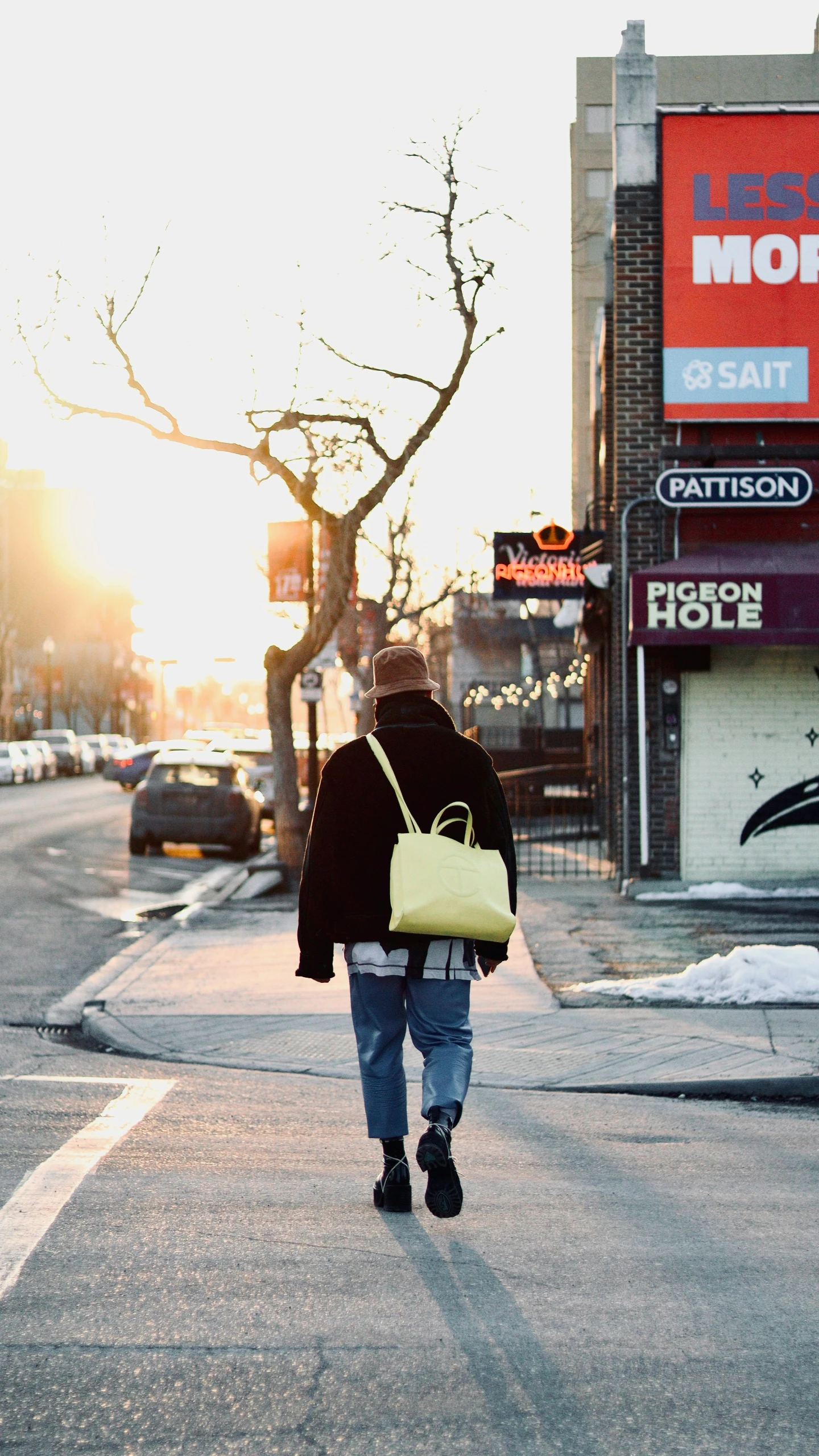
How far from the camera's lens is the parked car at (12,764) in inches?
2184

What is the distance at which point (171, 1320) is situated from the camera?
429 cm

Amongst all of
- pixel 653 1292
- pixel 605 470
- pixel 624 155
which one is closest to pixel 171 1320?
pixel 653 1292

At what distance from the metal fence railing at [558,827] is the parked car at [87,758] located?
138 ft

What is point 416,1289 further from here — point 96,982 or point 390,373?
point 390,373

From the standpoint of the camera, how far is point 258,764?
32.0 m

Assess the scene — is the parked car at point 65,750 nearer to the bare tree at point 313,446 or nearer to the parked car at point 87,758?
the parked car at point 87,758

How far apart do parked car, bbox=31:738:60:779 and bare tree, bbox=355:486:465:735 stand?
51.7ft

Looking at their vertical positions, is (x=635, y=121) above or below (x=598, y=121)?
below

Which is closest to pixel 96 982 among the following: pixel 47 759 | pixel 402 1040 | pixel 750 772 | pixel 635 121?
pixel 402 1040

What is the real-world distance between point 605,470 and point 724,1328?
16611 millimetres

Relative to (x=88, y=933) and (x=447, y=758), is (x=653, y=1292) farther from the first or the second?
(x=88, y=933)

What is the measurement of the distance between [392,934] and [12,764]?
52713 millimetres

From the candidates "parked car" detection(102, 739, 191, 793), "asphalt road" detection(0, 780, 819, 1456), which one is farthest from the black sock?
"parked car" detection(102, 739, 191, 793)


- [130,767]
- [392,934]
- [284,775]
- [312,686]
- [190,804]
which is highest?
[392,934]
